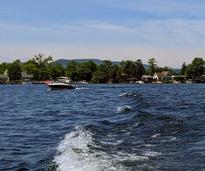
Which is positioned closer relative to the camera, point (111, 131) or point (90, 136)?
point (90, 136)

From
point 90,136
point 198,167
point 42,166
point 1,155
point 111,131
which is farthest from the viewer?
point 111,131

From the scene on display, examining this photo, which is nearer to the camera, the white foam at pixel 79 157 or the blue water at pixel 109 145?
the white foam at pixel 79 157

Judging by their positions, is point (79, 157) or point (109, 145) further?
point (109, 145)

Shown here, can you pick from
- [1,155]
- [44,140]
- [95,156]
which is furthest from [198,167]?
[44,140]

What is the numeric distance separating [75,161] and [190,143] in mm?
6349

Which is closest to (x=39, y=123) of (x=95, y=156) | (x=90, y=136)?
(x=90, y=136)

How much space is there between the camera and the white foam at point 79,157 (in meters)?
15.6

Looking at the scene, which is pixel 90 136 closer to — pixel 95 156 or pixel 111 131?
pixel 111 131

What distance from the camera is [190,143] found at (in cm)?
2117

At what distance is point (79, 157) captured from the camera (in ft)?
57.8

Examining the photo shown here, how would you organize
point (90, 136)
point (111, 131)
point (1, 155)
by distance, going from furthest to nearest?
1. point (111, 131)
2. point (90, 136)
3. point (1, 155)

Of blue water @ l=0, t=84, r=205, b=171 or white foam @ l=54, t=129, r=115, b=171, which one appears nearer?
white foam @ l=54, t=129, r=115, b=171

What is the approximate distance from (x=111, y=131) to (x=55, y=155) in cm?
809

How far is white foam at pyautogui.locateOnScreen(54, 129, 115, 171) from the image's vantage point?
1557 cm
